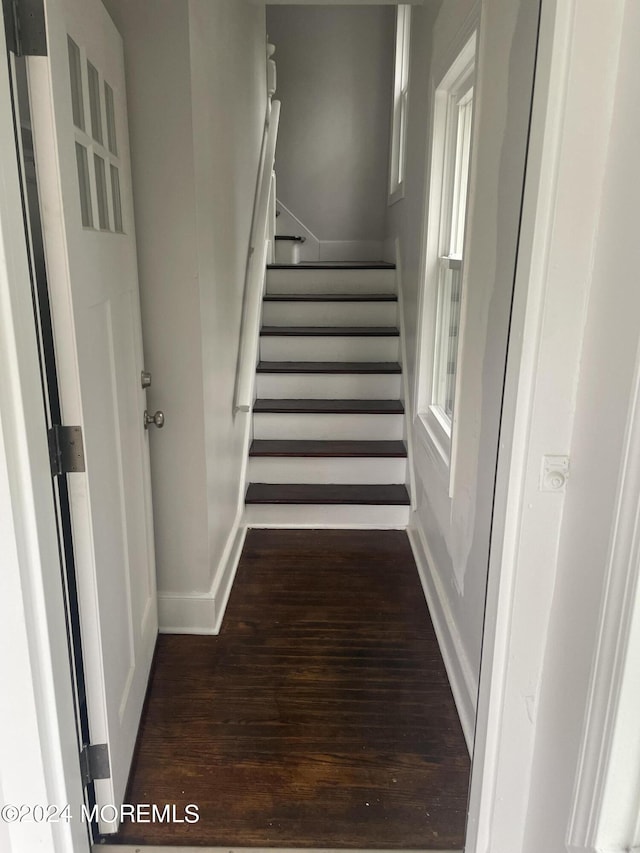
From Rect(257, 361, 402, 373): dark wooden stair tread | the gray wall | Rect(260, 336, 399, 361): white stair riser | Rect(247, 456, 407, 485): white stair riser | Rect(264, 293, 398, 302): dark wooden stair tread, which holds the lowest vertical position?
Rect(247, 456, 407, 485): white stair riser

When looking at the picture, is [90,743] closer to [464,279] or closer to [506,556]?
[506,556]

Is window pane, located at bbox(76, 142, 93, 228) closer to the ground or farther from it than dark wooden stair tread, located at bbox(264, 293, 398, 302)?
farther from it

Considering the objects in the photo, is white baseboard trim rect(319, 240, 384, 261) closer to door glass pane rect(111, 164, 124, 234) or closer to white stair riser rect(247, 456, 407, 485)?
white stair riser rect(247, 456, 407, 485)

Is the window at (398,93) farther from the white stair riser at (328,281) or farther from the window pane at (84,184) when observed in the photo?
the window pane at (84,184)

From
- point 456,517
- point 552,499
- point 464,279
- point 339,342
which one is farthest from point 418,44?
point 552,499

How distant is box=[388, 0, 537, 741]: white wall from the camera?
141 centimetres

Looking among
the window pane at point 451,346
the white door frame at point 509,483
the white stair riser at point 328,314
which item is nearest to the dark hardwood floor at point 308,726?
the white door frame at point 509,483

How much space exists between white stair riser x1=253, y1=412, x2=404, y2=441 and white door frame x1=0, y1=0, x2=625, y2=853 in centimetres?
206

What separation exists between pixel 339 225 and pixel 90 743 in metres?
4.88

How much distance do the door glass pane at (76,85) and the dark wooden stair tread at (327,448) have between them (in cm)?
195

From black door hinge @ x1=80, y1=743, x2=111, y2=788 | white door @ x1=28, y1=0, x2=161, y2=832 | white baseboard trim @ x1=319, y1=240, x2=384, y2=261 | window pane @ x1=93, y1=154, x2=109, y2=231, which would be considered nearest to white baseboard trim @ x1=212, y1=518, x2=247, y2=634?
white door @ x1=28, y1=0, x2=161, y2=832

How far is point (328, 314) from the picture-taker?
150 inches

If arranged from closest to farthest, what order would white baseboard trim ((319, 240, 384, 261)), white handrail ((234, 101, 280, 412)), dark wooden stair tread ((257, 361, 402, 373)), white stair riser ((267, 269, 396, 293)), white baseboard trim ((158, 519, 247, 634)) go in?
white baseboard trim ((158, 519, 247, 634))
white handrail ((234, 101, 280, 412))
dark wooden stair tread ((257, 361, 402, 373))
white stair riser ((267, 269, 396, 293))
white baseboard trim ((319, 240, 384, 261))

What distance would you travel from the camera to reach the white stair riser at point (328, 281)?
3.99m
